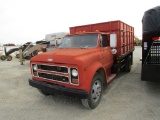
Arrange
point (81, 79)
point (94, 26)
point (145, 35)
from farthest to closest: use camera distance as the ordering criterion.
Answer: point (94, 26) < point (145, 35) < point (81, 79)

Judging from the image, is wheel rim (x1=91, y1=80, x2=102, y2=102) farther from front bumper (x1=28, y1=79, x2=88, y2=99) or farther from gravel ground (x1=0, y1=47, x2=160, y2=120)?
front bumper (x1=28, y1=79, x2=88, y2=99)

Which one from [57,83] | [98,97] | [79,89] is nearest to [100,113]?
[98,97]

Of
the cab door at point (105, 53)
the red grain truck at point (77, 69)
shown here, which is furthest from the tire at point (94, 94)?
the cab door at point (105, 53)

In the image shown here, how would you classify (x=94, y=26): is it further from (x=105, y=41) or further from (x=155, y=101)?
(x=155, y=101)

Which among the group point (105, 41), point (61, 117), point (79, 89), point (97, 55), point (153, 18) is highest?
point (153, 18)

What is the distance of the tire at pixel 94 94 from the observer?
3.78 metres

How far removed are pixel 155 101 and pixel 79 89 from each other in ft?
7.62

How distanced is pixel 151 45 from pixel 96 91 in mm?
2390

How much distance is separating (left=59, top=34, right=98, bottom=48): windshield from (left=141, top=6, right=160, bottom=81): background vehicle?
160 cm

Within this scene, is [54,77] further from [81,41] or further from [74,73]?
[81,41]

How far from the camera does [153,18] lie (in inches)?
172

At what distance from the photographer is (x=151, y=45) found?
4.78 m

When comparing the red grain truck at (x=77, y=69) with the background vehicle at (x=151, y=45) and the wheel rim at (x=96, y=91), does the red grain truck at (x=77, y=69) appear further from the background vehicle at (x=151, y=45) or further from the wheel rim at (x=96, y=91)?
the background vehicle at (x=151, y=45)

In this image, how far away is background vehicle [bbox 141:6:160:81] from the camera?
4.29 metres
